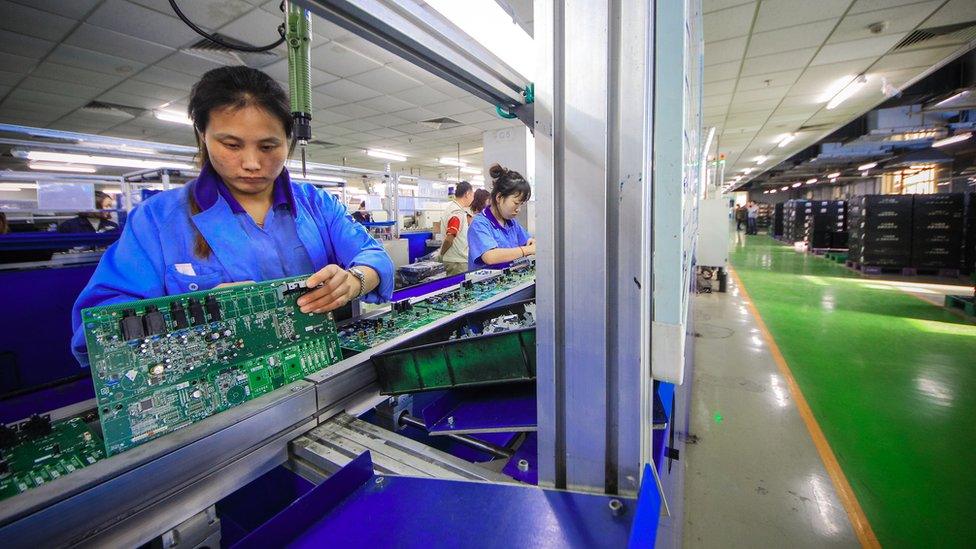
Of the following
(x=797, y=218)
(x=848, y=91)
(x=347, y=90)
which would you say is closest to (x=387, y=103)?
(x=347, y=90)

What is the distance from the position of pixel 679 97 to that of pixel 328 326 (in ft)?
3.63

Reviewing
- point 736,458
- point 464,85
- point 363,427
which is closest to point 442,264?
point 736,458

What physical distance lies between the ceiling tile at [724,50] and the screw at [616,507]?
636 cm

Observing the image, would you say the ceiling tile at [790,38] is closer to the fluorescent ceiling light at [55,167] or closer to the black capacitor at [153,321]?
the black capacitor at [153,321]

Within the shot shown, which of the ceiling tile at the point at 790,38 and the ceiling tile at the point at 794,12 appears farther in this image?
the ceiling tile at the point at 790,38

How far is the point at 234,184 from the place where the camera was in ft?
3.99

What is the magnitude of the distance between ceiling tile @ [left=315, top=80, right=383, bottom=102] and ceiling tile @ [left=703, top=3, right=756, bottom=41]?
5.01 m

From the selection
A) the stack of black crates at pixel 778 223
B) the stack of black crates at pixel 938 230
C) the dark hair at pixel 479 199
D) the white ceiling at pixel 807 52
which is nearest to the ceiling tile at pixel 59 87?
the dark hair at pixel 479 199

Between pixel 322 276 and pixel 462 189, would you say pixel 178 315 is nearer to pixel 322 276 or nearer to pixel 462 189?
pixel 322 276

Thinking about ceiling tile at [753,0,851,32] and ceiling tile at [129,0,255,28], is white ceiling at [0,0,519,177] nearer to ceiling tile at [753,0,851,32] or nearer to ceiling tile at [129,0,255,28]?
ceiling tile at [129,0,255,28]

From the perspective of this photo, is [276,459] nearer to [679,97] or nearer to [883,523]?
[679,97]

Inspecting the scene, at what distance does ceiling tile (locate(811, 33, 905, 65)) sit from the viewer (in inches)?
212

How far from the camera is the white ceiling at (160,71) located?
409cm

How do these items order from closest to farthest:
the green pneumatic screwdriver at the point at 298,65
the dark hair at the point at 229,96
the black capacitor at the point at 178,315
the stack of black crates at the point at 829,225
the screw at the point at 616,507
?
the screw at the point at 616,507, the green pneumatic screwdriver at the point at 298,65, the black capacitor at the point at 178,315, the dark hair at the point at 229,96, the stack of black crates at the point at 829,225
